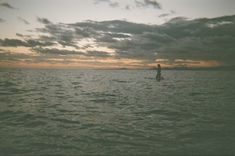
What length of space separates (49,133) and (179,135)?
618cm

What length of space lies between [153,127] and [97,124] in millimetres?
3122

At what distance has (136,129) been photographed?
1509 centimetres

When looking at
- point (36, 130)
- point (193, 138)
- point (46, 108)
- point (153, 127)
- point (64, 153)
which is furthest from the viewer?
point (46, 108)

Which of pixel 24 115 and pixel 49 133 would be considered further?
pixel 24 115

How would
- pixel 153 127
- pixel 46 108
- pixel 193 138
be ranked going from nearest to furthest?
pixel 193 138 → pixel 153 127 → pixel 46 108

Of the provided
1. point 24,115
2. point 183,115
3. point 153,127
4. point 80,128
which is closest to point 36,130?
point 80,128

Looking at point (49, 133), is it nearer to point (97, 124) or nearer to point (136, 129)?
point (97, 124)

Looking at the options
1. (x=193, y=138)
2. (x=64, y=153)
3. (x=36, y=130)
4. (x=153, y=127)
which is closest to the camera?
(x=64, y=153)

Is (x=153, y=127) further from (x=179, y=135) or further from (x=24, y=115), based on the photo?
(x=24, y=115)

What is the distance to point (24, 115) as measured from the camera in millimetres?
19078

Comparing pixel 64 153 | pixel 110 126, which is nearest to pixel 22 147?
pixel 64 153

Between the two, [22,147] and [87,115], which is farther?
[87,115]

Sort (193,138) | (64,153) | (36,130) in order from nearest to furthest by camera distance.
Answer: (64,153) < (193,138) < (36,130)

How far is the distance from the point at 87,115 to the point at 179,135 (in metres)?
7.39
